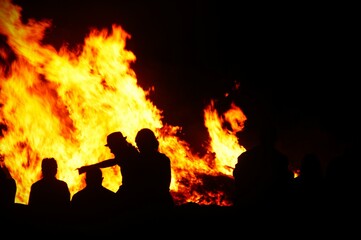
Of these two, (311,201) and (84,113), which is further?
(84,113)

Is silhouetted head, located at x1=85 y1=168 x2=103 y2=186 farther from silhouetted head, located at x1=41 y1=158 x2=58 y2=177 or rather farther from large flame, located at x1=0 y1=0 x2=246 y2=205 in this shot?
large flame, located at x1=0 y1=0 x2=246 y2=205

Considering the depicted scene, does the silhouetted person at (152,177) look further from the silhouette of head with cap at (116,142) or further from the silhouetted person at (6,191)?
the silhouetted person at (6,191)

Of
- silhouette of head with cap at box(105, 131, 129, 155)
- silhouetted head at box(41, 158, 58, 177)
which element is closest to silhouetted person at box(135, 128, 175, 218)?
silhouette of head with cap at box(105, 131, 129, 155)

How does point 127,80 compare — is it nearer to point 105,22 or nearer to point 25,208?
point 105,22

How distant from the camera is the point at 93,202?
202 inches

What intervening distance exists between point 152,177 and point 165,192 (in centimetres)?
22

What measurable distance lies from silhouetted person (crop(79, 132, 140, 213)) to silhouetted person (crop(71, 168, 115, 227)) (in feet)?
1.86

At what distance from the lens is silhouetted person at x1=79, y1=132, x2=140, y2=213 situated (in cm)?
435

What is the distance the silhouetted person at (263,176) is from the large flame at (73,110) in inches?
150

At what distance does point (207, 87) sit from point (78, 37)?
4.24 m

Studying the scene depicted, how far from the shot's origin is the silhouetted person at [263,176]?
16.2 ft

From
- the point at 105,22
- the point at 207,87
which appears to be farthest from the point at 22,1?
the point at 207,87

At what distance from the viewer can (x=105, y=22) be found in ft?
38.9

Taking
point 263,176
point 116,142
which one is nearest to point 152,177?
point 116,142
